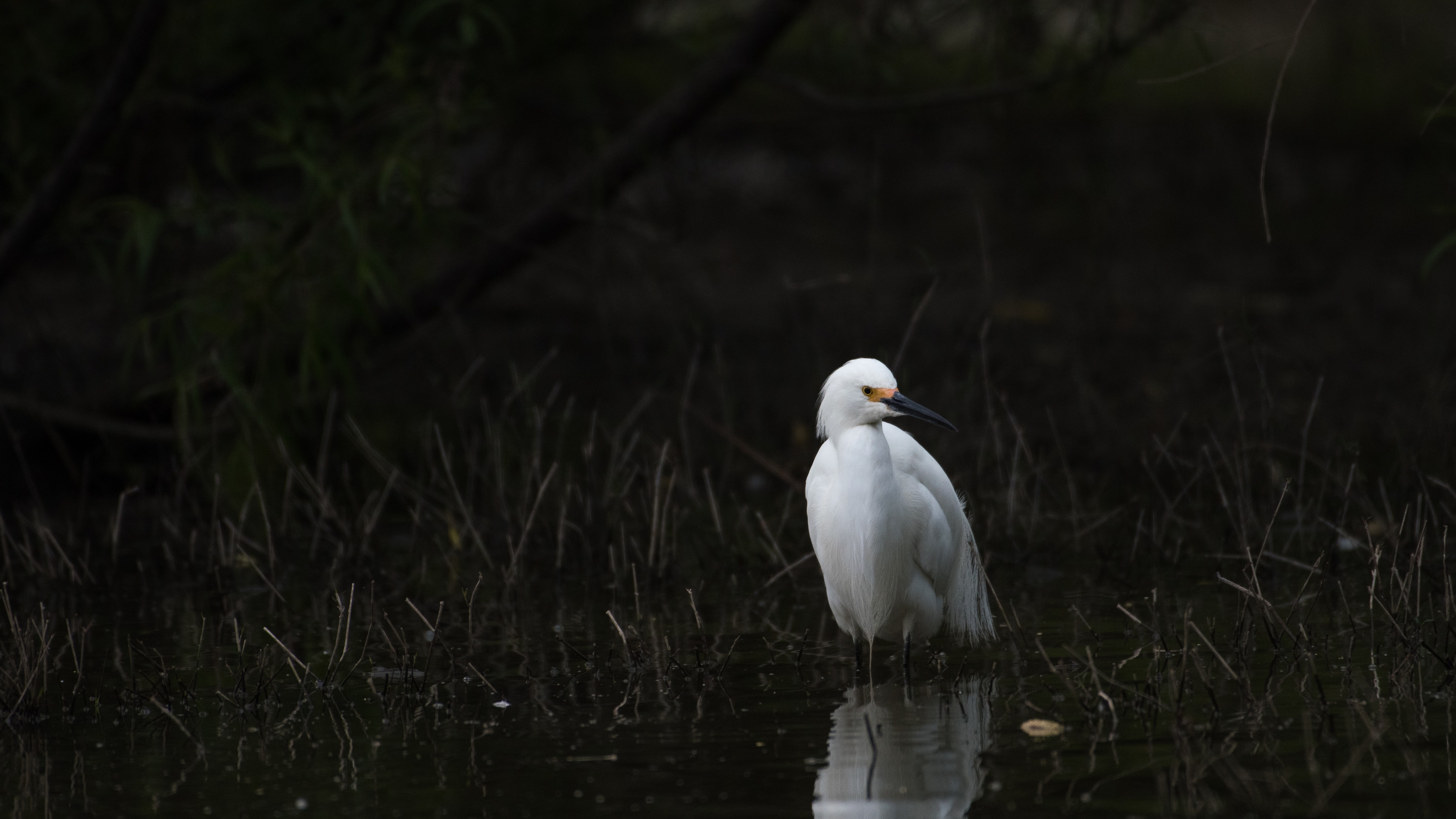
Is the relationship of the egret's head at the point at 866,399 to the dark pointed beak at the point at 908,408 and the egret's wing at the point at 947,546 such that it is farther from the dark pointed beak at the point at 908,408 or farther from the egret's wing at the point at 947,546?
the egret's wing at the point at 947,546

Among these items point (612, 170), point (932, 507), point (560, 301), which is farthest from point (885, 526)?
point (560, 301)

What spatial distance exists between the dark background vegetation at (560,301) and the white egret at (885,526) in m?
0.84

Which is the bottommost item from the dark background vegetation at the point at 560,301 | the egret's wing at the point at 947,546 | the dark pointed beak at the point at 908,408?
the egret's wing at the point at 947,546

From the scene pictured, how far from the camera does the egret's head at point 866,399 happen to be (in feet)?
15.0

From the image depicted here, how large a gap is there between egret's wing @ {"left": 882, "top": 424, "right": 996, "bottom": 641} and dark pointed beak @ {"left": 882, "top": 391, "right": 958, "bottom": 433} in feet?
0.92

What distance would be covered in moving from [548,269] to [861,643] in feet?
23.8

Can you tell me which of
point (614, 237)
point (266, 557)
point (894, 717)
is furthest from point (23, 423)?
point (894, 717)

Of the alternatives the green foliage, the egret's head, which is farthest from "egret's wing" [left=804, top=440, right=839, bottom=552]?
the green foliage

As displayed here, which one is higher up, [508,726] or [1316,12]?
[1316,12]

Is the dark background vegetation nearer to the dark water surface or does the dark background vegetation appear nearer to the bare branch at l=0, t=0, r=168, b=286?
the bare branch at l=0, t=0, r=168, b=286

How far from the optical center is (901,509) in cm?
479

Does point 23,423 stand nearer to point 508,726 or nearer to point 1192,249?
point 508,726

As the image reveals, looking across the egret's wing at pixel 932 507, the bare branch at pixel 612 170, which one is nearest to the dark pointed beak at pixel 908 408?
the egret's wing at pixel 932 507

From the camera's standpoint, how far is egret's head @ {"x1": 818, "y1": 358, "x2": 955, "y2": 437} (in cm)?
457
